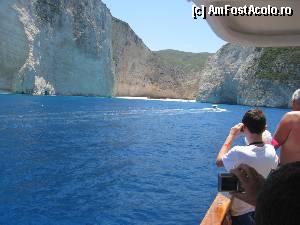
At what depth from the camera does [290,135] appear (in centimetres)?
441

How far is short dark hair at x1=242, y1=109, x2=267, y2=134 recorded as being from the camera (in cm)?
375

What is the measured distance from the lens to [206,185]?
16734mm

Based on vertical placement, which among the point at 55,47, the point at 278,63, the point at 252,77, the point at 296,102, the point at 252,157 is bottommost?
the point at 252,157

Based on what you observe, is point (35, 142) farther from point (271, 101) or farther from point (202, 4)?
point (271, 101)

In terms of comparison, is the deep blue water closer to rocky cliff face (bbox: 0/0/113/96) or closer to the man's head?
the man's head

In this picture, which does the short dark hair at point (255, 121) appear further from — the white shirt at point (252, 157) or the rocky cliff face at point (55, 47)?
the rocky cliff face at point (55, 47)

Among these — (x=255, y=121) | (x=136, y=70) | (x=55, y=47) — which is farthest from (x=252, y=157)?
(x=136, y=70)

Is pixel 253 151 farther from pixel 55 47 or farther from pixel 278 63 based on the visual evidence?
pixel 278 63

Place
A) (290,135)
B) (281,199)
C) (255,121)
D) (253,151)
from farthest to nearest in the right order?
(290,135) → (253,151) → (255,121) → (281,199)

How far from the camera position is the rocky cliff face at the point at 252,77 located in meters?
114

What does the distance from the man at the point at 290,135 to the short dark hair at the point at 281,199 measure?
10.5 feet

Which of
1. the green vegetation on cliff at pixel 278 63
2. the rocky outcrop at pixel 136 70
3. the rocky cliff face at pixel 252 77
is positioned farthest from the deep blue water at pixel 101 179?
the rocky outcrop at pixel 136 70

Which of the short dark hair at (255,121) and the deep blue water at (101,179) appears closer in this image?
the short dark hair at (255,121)

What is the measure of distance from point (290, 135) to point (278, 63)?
122533mm
